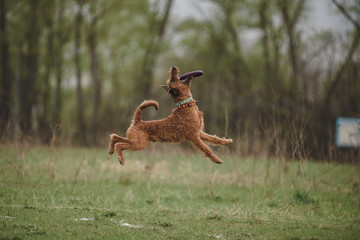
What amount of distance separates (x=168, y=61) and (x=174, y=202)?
529 inches

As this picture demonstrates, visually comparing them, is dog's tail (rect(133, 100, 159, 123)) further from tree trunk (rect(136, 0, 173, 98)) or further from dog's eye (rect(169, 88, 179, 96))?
tree trunk (rect(136, 0, 173, 98))

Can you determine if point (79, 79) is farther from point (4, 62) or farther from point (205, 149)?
point (205, 149)

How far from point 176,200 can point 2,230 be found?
2.96 metres

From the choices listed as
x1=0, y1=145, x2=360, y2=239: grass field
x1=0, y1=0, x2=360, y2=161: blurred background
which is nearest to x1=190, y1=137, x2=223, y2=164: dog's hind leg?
x1=0, y1=145, x2=360, y2=239: grass field

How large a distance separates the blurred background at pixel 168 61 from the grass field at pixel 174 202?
368cm

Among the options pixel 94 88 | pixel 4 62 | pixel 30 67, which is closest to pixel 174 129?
pixel 94 88

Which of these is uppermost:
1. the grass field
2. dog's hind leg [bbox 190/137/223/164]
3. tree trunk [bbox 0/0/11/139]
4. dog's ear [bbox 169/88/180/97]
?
tree trunk [bbox 0/0/11/139]

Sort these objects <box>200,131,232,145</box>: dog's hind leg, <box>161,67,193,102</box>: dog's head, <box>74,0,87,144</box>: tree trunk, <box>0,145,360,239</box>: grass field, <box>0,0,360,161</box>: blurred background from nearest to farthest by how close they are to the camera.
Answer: <box>161,67,193,102</box>: dog's head < <box>200,131,232,145</box>: dog's hind leg < <box>0,145,360,239</box>: grass field < <box>0,0,360,161</box>: blurred background < <box>74,0,87,144</box>: tree trunk

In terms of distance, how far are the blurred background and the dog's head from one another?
313 inches

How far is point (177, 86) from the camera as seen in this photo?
3.47m

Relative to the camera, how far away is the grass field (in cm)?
431

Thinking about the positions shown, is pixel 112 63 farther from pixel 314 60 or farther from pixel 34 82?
pixel 314 60

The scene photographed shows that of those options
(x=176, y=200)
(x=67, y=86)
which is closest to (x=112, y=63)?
(x=67, y=86)

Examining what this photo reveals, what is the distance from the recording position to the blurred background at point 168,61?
11711 mm
